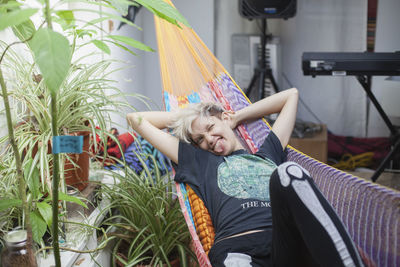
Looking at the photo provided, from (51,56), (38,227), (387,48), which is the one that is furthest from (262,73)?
(51,56)

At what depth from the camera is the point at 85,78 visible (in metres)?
1.44

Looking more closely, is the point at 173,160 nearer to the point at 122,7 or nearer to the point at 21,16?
the point at 122,7

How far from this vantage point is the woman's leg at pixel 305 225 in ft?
2.84

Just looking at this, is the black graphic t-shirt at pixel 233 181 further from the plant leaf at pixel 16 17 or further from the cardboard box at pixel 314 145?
the cardboard box at pixel 314 145

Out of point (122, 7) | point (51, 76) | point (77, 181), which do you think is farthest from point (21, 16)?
point (77, 181)

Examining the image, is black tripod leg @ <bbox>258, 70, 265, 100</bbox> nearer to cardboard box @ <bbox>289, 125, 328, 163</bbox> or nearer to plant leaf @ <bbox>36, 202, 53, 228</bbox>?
cardboard box @ <bbox>289, 125, 328, 163</bbox>

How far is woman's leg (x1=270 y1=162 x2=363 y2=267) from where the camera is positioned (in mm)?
866

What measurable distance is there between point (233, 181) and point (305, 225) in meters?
0.46

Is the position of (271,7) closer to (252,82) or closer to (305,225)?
(252,82)

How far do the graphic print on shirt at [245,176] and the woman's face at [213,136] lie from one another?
44 mm

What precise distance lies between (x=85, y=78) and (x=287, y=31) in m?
2.47

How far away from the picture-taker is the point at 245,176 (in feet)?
4.42

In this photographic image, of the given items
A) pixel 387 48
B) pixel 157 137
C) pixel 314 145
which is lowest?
pixel 314 145

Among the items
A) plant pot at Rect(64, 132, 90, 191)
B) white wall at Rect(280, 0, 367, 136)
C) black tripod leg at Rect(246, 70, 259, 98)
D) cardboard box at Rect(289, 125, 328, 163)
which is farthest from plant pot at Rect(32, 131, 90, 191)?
white wall at Rect(280, 0, 367, 136)
